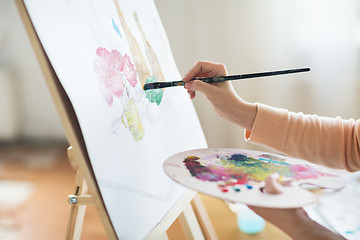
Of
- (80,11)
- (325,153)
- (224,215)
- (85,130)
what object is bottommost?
(224,215)

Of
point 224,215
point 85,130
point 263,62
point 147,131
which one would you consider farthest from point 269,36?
point 85,130

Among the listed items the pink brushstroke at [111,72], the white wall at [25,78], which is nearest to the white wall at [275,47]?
the white wall at [25,78]

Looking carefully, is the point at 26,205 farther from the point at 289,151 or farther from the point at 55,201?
the point at 289,151

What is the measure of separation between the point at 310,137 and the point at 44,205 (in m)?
1.55

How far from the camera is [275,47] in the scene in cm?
241

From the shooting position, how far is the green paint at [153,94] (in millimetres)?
893

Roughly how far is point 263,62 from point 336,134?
1.62 m

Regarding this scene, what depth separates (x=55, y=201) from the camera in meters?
1.94

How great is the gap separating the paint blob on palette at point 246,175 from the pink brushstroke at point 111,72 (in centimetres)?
18

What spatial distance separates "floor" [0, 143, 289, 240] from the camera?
1.57 m

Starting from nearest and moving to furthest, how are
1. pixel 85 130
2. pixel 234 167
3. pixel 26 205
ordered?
pixel 85 130
pixel 234 167
pixel 26 205

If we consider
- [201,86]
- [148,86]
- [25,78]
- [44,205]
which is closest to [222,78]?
[201,86]

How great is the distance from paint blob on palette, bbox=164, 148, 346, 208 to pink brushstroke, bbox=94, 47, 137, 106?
0.61 feet

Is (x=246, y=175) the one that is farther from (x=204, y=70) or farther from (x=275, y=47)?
(x=275, y=47)
